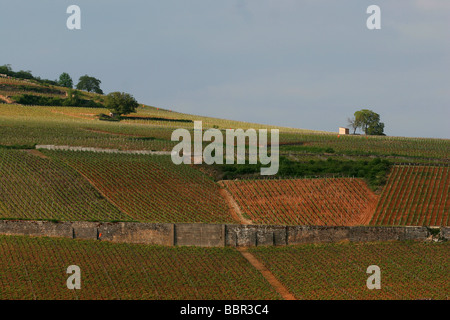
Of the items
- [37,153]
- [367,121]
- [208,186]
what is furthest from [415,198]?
[367,121]

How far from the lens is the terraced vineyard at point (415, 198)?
47.0 metres

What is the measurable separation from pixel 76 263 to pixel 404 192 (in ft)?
87.1

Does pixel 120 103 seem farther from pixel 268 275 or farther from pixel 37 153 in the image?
pixel 268 275

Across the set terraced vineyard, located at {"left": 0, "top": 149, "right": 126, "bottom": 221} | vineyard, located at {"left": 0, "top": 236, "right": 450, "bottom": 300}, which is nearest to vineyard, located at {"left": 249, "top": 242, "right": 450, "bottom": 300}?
vineyard, located at {"left": 0, "top": 236, "right": 450, "bottom": 300}

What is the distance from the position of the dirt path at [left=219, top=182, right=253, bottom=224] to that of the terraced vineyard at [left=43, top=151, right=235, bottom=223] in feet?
1.14

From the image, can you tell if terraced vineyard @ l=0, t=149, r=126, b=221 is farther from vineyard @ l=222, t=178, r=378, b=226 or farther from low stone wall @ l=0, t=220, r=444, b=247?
vineyard @ l=222, t=178, r=378, b=226

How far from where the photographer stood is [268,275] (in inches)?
1358

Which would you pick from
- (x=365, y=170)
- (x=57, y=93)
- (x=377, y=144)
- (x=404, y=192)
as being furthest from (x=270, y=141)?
(x=57, y=93)

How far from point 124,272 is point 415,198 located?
24.9 m

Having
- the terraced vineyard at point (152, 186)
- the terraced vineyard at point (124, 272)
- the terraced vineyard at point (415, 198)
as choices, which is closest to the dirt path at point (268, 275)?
the terraced vineyard at point (124, 272)

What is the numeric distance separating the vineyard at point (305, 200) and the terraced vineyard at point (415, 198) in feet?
3.61

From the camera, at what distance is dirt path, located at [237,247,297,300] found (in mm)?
31766

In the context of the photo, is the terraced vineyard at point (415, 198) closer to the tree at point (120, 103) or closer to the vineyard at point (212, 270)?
the vineyard at point (212, 270)

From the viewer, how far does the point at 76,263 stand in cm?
3538
